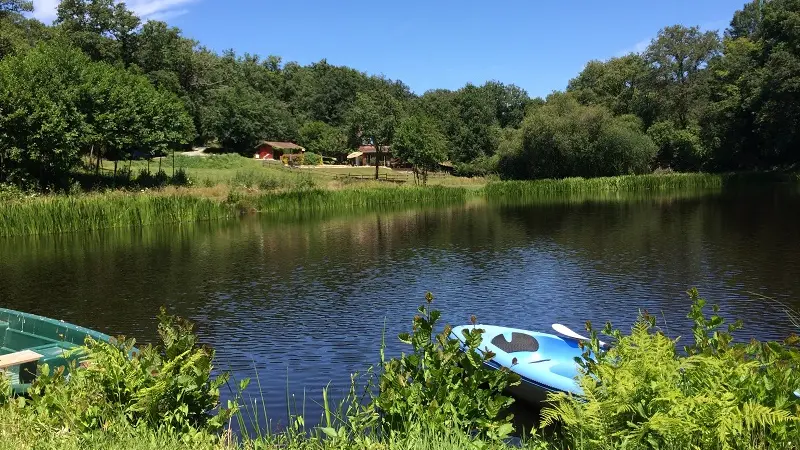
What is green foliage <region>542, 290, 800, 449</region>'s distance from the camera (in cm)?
502

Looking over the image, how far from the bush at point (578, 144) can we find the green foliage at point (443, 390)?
219ft

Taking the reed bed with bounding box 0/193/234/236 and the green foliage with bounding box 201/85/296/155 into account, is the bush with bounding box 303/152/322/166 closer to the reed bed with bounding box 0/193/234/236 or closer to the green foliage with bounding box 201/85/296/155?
the green foliage with bounding box 201/85/296/155

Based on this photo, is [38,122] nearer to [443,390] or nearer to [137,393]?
[137,393]

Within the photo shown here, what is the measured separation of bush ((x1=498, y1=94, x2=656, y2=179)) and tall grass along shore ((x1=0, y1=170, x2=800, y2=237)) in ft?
17.3

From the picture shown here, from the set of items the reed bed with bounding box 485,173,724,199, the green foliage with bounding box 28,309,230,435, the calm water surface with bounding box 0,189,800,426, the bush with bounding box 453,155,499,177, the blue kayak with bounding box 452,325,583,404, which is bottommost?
the calm water surface with bounding box 0,189,800,426

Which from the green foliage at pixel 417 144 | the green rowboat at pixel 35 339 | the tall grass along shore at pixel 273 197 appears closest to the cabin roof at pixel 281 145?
the tall grass along shore at pixel 273 197

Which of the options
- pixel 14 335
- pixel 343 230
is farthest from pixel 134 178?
pixel 14 335

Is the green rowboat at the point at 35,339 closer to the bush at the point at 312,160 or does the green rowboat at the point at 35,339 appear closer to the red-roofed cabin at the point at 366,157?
the bush at the point at 312,160

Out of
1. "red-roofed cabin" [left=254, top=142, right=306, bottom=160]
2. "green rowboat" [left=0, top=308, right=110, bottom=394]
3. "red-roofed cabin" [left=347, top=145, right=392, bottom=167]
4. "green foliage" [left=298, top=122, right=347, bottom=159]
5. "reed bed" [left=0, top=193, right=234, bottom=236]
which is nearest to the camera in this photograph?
"green rowboat" [left=0, top=308, right=110, bottom=394]

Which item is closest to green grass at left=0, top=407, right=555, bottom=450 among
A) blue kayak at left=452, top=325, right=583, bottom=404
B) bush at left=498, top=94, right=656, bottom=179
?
blue kayak at left=452, top=325, right=583, bottom=404

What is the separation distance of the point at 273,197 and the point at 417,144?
23.8 m

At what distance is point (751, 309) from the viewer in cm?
1647

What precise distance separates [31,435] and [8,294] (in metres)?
17.0

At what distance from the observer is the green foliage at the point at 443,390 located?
614cm
